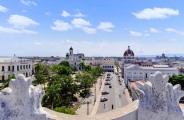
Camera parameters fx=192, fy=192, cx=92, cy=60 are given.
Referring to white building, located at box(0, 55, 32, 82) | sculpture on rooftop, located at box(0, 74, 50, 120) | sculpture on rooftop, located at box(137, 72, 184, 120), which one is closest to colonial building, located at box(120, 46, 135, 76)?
white building, located at box(0, 55, 32, 82)

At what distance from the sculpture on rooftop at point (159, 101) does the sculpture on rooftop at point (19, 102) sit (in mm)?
4519

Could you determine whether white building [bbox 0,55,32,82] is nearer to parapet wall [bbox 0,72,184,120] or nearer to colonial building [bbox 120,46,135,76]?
colonial building [bbox 120,46,135,76]

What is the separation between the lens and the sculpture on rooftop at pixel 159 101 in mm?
8781

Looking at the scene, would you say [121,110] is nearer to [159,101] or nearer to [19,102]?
[159,101]

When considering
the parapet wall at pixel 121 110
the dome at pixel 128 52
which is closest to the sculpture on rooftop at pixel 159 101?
the parapet wall at pixel 121 110

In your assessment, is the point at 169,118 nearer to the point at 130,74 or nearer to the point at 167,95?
the point at 167,95

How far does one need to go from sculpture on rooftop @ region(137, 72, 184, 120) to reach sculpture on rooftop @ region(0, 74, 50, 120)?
4.52 metres

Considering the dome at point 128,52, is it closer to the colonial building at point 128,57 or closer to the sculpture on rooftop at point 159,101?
the colonial building at point 128,57

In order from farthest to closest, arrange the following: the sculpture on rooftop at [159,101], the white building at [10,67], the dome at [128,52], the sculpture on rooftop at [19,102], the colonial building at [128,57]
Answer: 1. the dome at [128,52]
2. the colonial building at [128,57]
3. the white building at [10,67]
4. the sculpture on rooftop at [159,101]
5. the sculpture on rooftop at [19,102]

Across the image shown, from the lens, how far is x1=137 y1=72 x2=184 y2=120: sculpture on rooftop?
8.78m

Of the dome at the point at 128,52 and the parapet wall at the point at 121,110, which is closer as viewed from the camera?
the parapet wall at the point at 121,110

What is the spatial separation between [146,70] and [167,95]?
174ft

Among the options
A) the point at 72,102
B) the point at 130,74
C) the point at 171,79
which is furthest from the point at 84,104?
the point at 130,74

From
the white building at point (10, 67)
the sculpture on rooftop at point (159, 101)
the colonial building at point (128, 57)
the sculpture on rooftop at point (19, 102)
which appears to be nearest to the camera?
the sculpture on rooftop at point (19, 102)
